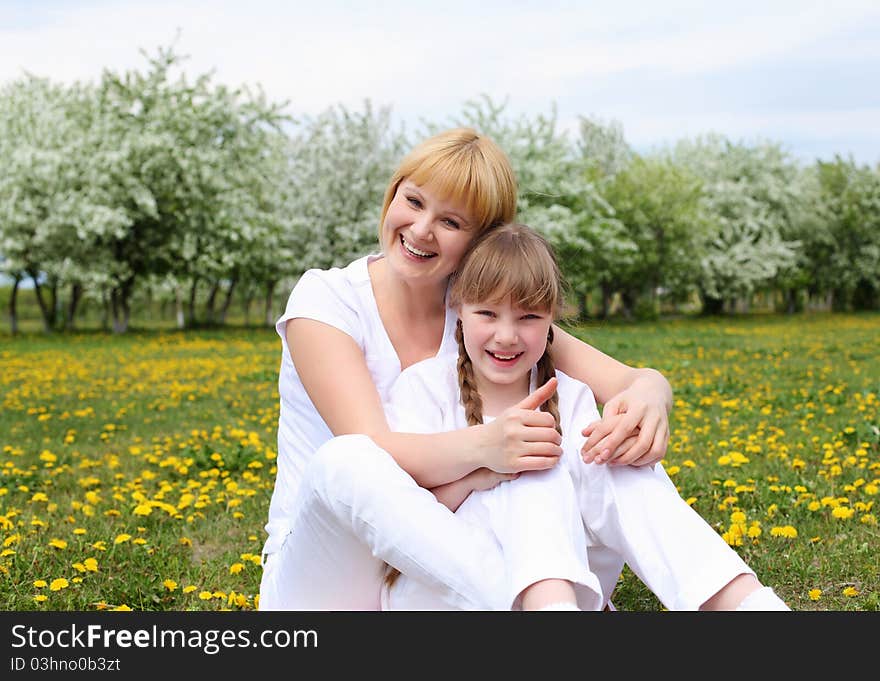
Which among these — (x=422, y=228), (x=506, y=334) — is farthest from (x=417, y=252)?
(x=506, y=334)

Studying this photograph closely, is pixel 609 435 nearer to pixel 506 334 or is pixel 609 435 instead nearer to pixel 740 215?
pixel 506 334

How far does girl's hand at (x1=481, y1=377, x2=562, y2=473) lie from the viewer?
2.68 m

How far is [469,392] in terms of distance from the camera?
309 cm

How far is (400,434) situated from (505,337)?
1.51 feet

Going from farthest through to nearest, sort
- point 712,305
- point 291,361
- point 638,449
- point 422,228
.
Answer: point 712,305
point 291,361
point 422,228
point 638,449

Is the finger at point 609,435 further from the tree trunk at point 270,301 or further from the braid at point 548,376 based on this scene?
the tree trunk at point 270,301

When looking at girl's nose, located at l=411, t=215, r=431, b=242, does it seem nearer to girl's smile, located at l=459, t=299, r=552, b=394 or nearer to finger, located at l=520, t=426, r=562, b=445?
girl's smile, located at l=459, t=299, r=552, b=394

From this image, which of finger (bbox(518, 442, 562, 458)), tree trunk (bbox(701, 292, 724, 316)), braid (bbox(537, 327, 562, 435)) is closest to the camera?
finger (bbox(518, 442, 562, 458))

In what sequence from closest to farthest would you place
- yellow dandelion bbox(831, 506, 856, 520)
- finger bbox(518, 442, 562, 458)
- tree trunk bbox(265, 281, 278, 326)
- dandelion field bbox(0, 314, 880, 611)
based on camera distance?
1. finger bbox(518, 442, 562, 458)
2. dandelion field bbox(0, 314, 880, 611)
3. yellow dandelion bbox(831, 506, 856, 520)
4. tree trunk bbox(265, 281, 278, 326)

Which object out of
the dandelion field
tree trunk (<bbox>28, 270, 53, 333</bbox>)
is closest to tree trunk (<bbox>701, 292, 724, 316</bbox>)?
tree trunk (<bbox>28, 270, 53, 333</bbox>)

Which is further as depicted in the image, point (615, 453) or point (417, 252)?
point (417, 252)

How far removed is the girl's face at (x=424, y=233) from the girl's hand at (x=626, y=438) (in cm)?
79

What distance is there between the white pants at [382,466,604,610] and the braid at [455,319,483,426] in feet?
0.94

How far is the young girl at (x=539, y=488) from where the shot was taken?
2547mm
